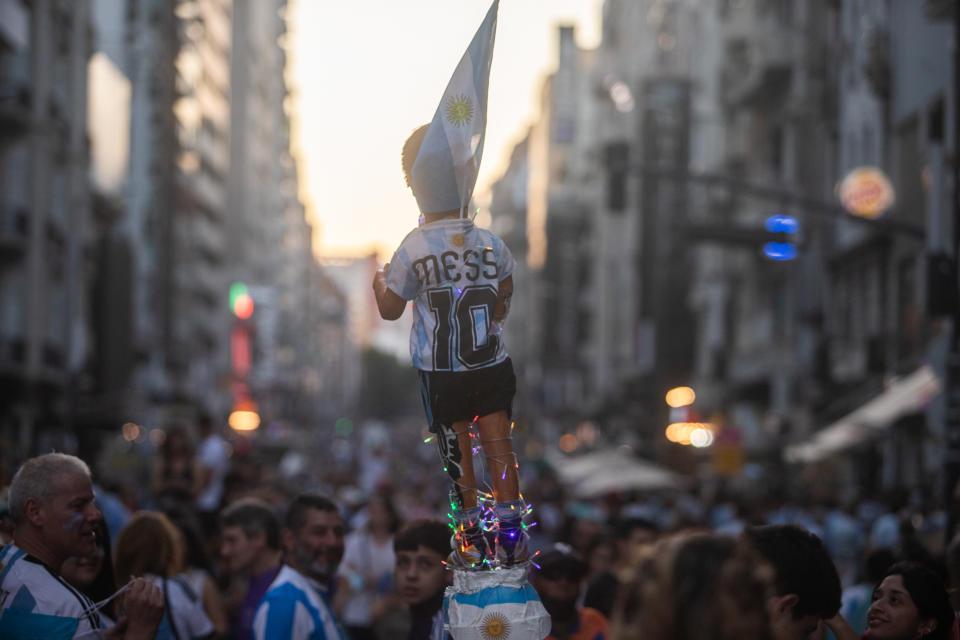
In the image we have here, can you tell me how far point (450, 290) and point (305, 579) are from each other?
225cm

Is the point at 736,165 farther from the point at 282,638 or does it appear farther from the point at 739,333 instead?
the point at 282,638

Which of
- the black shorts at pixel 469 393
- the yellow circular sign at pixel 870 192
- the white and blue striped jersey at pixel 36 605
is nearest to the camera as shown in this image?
the white and blue striped jersey at pixel 36 605

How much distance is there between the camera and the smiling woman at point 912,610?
5.50m

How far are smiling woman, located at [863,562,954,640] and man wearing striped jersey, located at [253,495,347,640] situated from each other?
2534 mm

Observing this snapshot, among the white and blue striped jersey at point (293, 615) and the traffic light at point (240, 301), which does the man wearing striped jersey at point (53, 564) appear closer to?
the white and blue striped jersey at point (293, 615)

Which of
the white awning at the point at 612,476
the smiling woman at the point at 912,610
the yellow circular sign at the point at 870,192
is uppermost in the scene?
the yellow circular sign at the point at 870,192

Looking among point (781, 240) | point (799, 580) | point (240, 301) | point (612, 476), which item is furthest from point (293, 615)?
point (240, 301)

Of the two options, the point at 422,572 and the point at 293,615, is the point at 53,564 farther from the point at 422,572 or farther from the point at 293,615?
the point at 422,572

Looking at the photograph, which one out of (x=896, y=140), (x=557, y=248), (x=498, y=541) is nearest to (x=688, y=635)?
(x=498, y=541)

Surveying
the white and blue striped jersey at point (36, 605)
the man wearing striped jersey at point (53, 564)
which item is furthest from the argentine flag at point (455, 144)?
the white and blue striped jersey at point (36, 605)

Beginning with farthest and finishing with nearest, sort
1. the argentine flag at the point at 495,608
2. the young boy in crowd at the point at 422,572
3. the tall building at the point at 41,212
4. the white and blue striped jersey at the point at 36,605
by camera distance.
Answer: the tall building at the point at 41,212 → the young boy in crowd at the point at 422,572 → the white and blue striped jersey at the point at 36,605 → the argentine flag at the point at 495,608

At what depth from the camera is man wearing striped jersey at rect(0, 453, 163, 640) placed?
5285 millimetres

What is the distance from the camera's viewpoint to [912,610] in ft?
18.0

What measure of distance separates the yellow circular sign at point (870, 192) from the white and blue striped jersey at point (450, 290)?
26419 mm
